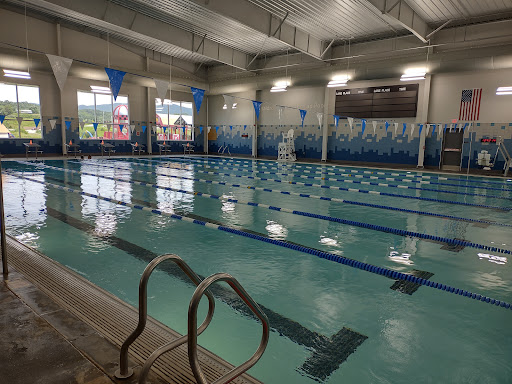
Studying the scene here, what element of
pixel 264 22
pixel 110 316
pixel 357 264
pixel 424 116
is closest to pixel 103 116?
pixel 264 22

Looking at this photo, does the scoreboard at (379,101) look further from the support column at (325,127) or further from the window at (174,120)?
the window at (174,120)

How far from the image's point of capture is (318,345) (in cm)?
200

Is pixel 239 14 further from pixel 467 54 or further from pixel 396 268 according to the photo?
pixel 396 268

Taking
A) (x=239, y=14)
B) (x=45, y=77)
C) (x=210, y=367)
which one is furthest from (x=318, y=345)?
(x=45, y=77)

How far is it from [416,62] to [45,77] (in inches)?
608

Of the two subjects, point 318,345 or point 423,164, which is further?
point 423,164

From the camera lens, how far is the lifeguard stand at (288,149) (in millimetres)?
17375

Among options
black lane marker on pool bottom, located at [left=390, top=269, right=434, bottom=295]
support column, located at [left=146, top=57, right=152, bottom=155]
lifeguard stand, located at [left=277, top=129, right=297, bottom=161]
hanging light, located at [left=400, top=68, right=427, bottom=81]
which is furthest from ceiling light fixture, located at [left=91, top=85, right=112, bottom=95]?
black lane marker on pool bottom, located at [left=390, top=269, right=434, bottom=295]

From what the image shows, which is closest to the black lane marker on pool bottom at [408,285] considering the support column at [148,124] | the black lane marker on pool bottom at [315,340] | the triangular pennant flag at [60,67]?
the black lane marker on pool bottom at [315,340]

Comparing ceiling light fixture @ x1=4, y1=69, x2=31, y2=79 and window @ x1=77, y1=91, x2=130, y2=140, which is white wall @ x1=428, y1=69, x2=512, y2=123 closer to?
window @ x1=77, y1=91, x2=130, y2=140

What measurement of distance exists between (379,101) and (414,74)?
6.61 feet

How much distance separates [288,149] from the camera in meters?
17.5

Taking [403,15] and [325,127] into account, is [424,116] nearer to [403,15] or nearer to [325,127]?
[325,127]

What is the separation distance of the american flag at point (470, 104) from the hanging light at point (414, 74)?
175cm
